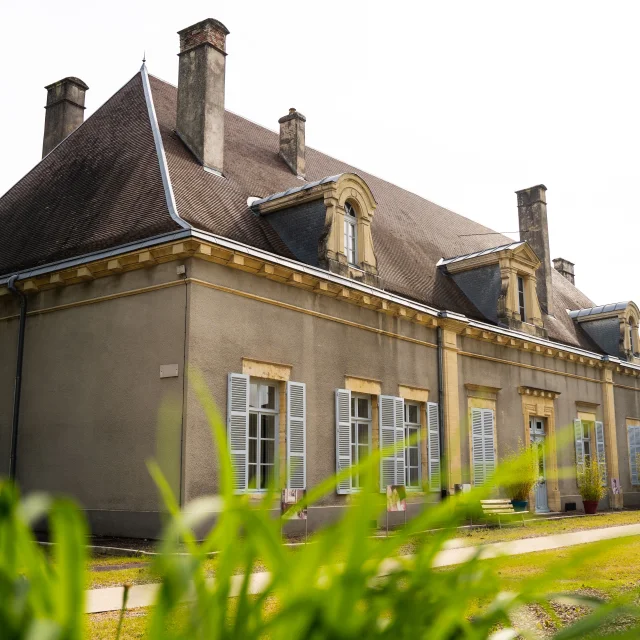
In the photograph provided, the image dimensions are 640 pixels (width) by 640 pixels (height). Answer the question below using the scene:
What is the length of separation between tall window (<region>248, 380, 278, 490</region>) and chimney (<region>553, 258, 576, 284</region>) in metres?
20.2

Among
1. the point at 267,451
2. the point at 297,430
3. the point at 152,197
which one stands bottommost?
the point at 267,451

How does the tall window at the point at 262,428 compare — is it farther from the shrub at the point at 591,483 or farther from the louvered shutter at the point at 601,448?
the louvered shutter at the point at 601,448

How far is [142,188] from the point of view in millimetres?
13656

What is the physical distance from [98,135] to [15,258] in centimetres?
324

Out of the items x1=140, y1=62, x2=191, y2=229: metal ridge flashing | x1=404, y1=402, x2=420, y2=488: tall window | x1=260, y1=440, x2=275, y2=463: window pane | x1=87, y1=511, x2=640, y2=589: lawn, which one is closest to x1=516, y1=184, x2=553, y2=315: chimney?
x1=87, y1=511, x2=640, y2=589: lawn

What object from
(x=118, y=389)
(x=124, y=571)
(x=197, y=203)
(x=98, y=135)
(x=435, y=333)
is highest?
(x=98, y=135)

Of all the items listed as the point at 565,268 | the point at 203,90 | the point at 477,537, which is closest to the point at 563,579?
the point at 477,537

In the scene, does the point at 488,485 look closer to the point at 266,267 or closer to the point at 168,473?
the point at 168,473

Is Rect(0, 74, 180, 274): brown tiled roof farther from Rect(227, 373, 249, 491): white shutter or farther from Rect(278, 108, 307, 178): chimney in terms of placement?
Rect(278, 108, 307, 178): chimney

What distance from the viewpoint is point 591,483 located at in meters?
20.2

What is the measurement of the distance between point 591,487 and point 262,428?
1065 centimetres

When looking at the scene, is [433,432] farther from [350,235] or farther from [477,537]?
[350,235]

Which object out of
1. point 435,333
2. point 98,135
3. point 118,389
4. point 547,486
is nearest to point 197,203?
point 118,389

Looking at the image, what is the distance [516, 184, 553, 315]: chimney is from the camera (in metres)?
23.2
